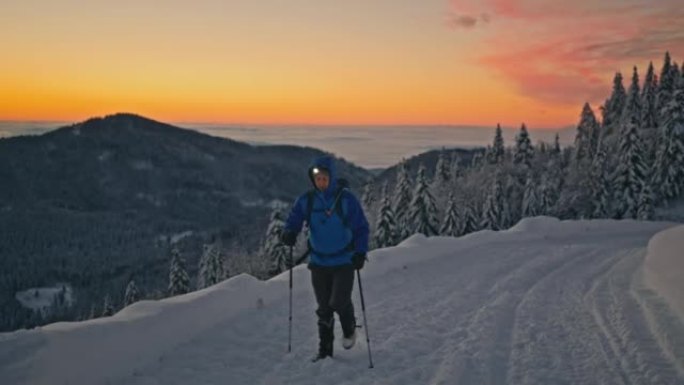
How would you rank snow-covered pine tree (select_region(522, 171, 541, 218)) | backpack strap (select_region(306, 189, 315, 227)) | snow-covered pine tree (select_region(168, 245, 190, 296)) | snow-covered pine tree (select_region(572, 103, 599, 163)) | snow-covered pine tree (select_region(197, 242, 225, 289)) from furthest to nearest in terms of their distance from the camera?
snow-covered pine tree (select_region(572, 103, 599, 163)) → snow-covered pine tree (select_region(522, 171, 541, 218)) → snow-covered pine tree (select_region(197, 242, 225, 289)) → snow-covered pine tree (select_region(168, 245, 190, 296)) → backpack strap (select_region(306, 189, 315, 227))

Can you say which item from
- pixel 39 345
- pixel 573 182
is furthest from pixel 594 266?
pixel 573 182

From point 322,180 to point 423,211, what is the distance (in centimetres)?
4136

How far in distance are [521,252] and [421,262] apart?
352 centimetres

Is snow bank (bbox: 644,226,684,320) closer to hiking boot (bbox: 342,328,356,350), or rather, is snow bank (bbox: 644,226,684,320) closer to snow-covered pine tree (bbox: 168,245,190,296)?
hiking boot (bbox: 342,328,356,350)

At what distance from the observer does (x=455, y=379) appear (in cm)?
583

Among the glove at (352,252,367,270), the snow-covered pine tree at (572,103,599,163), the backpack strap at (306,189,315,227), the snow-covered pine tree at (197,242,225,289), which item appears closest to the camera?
the glove at (352,252,367,270)

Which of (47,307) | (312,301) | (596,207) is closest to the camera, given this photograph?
(312,301)

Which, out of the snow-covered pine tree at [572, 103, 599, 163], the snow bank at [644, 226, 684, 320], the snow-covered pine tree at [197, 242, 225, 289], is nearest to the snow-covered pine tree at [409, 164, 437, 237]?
the snow-covered pine tree at [197, 242, 225, 289]

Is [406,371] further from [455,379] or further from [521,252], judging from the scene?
[521,252]

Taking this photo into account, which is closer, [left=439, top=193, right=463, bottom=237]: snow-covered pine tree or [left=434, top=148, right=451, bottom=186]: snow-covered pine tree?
[left=439, top=193, right=463, bottom=237]: snow-covered pine tree

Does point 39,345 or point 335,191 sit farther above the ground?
point 335,191

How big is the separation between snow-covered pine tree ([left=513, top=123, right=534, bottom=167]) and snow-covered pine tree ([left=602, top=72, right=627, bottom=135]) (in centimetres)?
1921

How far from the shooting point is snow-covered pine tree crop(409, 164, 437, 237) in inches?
1848

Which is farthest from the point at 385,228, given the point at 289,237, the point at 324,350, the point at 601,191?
the point at 324,350
